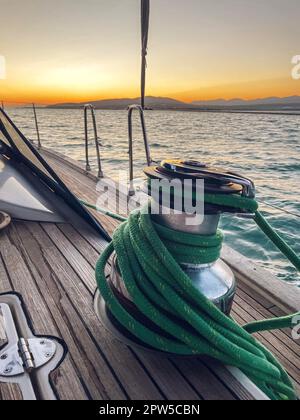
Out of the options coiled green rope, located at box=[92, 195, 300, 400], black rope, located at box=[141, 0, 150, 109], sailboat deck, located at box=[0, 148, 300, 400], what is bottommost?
sailboat deck, located at box=[0, 148, 300, 400]

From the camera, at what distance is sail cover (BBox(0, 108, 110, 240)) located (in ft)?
7.22

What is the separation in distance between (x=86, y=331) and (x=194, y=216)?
22.3 inches

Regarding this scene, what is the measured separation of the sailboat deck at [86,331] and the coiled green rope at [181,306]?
0.07m

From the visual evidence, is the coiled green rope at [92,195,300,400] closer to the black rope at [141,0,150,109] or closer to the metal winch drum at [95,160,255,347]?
the metal winch drum at [95,160,255,347]

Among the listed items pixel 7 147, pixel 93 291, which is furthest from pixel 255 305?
pixel 7 147

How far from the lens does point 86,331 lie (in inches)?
49.4

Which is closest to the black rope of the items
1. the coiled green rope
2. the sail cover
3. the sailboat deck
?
the sail cover

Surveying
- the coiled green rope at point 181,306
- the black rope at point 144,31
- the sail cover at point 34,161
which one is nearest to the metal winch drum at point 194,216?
the coiled green rope at point 181,306

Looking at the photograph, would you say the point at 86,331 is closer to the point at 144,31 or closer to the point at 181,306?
the point at 181,306

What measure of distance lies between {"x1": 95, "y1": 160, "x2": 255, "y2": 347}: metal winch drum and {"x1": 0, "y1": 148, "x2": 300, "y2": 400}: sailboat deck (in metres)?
0.11

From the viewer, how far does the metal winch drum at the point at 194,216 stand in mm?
1086

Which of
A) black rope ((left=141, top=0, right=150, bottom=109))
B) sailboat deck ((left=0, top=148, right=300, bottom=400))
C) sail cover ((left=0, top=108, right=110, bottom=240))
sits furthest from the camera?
sail cover ((left=0, top=108, right=110, bottom=240))

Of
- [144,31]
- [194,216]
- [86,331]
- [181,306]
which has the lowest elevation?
[86,331]

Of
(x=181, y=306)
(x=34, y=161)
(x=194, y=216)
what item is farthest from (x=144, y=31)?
(x=181, y=306)
